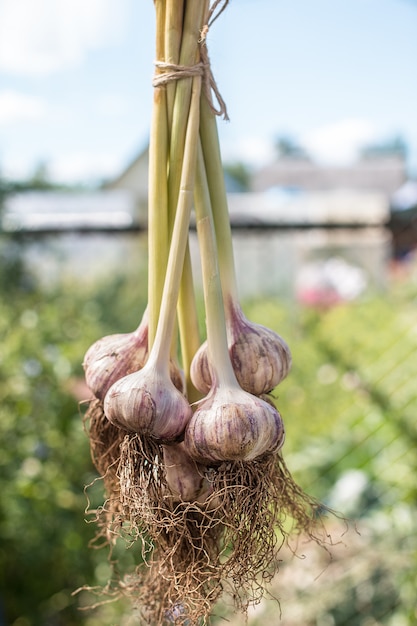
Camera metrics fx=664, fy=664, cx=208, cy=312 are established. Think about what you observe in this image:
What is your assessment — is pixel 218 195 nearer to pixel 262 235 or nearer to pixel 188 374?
pixel 188 374

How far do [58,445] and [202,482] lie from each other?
143cm

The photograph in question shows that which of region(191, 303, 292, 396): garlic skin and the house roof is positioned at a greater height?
region(191, 303, 292, 396): garlic skin

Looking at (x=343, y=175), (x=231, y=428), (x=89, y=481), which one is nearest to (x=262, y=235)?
(x=89, y=481)

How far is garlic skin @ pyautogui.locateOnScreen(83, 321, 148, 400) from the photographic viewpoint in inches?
21.3

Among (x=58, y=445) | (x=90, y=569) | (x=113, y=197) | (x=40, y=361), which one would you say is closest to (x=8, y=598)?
(x=90, y=569)

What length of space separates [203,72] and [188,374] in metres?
0.25

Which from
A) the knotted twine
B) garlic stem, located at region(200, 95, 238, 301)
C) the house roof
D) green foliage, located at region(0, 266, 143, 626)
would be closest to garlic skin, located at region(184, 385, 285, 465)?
garlic stem, located at region(200, 95, 238, 301)

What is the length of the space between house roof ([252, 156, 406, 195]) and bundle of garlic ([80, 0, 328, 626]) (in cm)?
1407

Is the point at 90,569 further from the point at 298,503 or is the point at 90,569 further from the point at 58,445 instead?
the point at 298,503

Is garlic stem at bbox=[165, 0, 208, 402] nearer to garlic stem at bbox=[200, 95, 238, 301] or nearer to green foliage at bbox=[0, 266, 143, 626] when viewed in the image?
garlic stem at bbox=[200, 95, 238, 301]

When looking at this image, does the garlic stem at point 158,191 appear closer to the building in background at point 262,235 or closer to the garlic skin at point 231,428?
the garlic skin at point 231,428

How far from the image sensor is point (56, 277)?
10.4 feet

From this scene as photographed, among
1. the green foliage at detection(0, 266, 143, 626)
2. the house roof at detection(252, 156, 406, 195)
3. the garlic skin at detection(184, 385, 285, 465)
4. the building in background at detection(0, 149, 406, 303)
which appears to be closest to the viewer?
the garlic skin at detection(184, 385, 285, 465)

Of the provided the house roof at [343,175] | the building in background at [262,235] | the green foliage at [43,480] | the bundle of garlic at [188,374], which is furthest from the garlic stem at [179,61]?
the house roof at [343,175]
